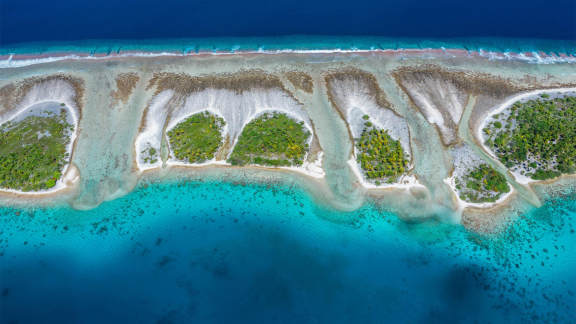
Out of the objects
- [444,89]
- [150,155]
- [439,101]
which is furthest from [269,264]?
[444,89]

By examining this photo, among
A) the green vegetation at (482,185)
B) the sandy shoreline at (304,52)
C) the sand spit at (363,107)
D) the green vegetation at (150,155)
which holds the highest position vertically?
the sandy shoreline at (304,52)

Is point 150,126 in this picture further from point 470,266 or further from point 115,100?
point 470,266

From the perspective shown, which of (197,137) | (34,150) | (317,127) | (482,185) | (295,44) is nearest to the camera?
(482,185)

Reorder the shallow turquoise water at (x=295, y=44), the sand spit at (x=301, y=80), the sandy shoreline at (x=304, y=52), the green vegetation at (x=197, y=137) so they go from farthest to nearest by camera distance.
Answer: the shallow turquoise water at (x=295, y=44) < the sandy shoreline at (x=304, y=52) < the sand spit at (x=301, y=80) < the green vegetation at (x=197, y=137)

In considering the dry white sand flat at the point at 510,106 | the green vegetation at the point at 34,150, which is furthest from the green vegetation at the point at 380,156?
the green vegetation at the point at 34,150

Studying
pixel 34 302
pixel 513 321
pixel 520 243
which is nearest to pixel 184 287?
pixel 34 302

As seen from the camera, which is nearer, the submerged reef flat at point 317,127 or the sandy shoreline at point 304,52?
the submerged reef flat at point 317,127

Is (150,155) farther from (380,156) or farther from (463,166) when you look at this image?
(463,166)

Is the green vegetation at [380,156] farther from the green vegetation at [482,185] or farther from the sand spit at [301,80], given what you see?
the sand spit at [301,80]
